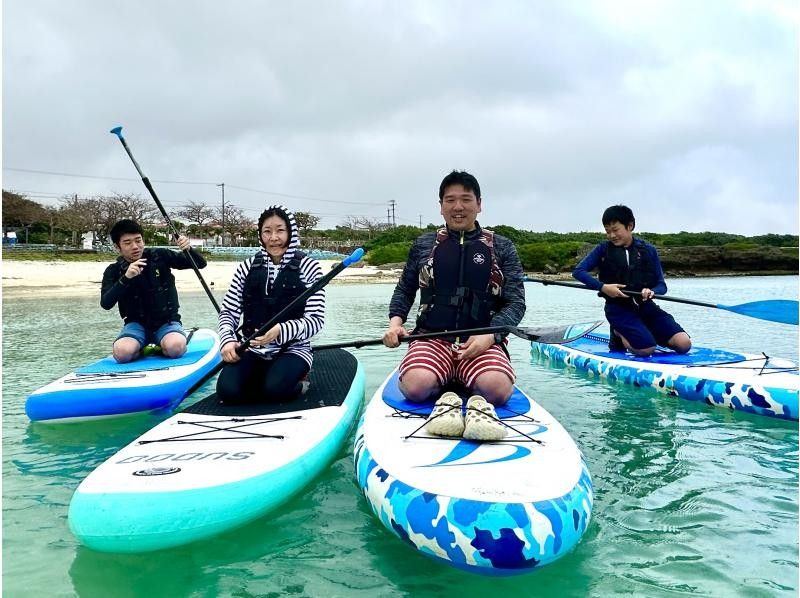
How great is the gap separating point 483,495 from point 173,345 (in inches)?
164

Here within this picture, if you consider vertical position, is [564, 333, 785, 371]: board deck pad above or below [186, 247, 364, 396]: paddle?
below

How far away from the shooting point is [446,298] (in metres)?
3.88

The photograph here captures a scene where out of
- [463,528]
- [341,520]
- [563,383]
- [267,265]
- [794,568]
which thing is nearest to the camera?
[463,528]

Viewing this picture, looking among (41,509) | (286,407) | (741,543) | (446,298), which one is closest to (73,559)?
(41,509)

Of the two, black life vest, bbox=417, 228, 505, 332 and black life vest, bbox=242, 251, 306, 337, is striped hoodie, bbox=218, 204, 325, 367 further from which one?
black life vest, bbox=417, 228, 505, 332

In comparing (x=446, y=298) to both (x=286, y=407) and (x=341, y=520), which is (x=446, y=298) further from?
(x=341, y=520)

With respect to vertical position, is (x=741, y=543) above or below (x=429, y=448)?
below

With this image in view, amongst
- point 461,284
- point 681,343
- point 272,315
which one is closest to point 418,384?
point 461,284

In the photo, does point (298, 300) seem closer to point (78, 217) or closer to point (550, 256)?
point (550, 256)

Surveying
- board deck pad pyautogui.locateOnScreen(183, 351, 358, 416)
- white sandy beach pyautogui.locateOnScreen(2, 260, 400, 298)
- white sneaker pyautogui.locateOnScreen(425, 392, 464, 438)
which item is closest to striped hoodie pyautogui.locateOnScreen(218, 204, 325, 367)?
board deck pad pyautogui.locateOnScreen(183, 351, 358, 416)

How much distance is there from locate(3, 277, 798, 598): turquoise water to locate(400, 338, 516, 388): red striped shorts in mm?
819

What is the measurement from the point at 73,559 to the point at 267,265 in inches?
89.0

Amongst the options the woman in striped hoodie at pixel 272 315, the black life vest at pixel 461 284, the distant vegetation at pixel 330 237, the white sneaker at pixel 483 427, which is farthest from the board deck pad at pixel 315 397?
the distant vegetation at pixel 330 237

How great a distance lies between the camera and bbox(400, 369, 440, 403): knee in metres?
3.59
